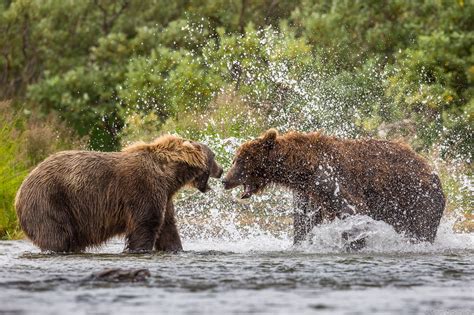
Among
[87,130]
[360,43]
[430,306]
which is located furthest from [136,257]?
[87,130]

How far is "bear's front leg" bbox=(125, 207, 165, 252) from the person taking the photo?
10.5m

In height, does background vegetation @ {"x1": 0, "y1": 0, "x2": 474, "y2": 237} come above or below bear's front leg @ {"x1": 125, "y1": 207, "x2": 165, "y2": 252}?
above

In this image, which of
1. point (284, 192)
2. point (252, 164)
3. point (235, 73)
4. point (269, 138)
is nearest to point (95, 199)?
point (252, 164)

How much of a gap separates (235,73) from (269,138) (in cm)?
972

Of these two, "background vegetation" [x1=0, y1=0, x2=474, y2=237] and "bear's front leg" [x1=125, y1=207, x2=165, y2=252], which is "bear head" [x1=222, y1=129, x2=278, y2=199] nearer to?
"bear's front leg" [x1=125, y1=207, x2=165, y2=252]

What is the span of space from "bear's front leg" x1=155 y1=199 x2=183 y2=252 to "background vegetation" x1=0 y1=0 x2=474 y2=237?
3.52 meters

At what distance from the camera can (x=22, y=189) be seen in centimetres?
1045

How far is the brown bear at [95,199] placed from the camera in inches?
408

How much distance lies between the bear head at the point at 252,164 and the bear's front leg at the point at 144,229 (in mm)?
1091

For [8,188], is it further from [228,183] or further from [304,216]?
[304,216]

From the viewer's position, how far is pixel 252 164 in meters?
11.4

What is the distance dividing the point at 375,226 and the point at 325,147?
3.19 feet

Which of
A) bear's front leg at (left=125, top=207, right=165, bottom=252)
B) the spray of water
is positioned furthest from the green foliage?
bear's front leg at (left=125, top=207, right=165, bottom=252)

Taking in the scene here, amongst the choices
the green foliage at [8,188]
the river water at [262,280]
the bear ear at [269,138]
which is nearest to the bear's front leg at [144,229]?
the river water at [262,280]
